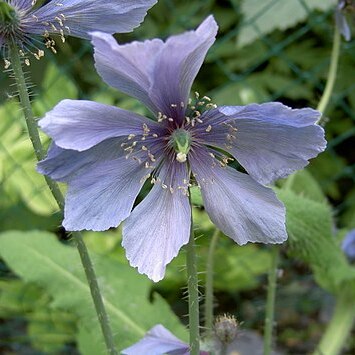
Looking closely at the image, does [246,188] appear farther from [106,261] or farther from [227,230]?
[106,261]

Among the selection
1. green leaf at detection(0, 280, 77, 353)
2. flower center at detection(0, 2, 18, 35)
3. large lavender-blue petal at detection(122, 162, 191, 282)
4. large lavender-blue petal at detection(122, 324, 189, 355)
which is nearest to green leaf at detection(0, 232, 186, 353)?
large lavender-blue petal at detection(122, 324, 189, 355)

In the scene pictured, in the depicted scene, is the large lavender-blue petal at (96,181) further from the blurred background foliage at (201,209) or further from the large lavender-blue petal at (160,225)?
the blurred background foliage at (201,209)

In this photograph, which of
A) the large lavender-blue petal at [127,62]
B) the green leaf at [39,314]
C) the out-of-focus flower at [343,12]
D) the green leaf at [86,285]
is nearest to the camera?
the large lavender-blue petal at [127,62]

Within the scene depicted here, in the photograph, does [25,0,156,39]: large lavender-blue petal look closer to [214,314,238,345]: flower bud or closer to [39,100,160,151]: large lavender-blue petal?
[39,100,160,151]: large lavender-blue petal

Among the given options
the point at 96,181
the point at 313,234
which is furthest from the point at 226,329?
the point at 313,234

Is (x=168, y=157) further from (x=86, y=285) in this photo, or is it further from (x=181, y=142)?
(x=86, y=285)

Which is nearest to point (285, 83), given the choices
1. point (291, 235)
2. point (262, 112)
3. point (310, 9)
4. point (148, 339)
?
point (310, 9)

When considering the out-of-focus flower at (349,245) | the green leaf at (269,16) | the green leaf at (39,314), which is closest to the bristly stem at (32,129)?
the out-of-focus flower at (349,245)
